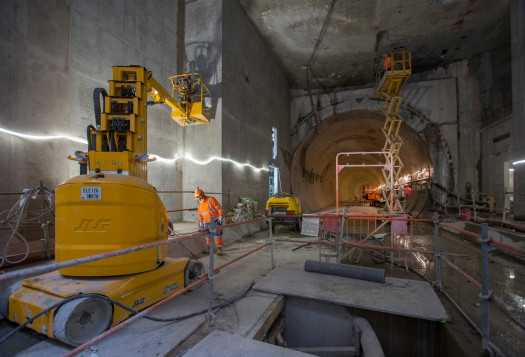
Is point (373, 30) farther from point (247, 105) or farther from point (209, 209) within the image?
point (209, 209)

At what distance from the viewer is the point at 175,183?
1034 centimetres

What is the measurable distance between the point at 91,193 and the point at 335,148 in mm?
23867

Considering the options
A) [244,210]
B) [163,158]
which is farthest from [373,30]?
[163,158]

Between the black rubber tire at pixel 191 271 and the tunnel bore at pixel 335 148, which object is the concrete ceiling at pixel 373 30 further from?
the black rubber tire at pixel 191 271

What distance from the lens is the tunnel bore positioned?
53.1 feet

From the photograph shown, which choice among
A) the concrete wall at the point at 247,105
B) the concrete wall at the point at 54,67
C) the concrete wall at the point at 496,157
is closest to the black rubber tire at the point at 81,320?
the concrete wall at the point at 54,67

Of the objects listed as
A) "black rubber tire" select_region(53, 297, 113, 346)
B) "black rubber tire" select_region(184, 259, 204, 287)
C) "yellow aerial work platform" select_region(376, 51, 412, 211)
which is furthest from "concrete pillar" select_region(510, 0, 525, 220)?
"black rubber tire" select_region(53, 297, 113, 346)

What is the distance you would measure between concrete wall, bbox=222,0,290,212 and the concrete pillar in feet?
33.0

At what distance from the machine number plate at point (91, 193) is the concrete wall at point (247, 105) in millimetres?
6853

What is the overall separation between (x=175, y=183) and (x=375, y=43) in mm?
11740

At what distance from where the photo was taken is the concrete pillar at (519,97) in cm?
912

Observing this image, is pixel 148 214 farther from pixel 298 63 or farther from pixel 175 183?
pixel 298 63

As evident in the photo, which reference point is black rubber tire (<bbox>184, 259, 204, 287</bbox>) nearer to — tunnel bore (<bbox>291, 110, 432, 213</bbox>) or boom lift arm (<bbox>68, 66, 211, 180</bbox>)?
boom lift arm (<bbox>68, 66, 211, 180</bbox>)

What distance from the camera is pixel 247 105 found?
1193cm
